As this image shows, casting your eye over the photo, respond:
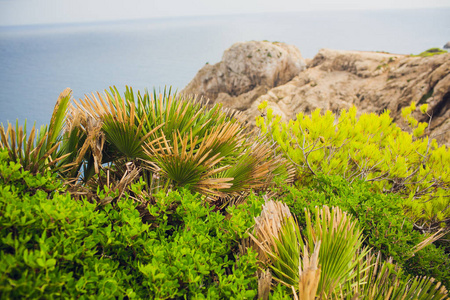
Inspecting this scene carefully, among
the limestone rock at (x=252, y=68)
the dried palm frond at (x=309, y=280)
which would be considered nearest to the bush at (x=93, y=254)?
the dried palm frond at (x=309, y=280)

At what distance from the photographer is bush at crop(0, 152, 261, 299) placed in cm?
117

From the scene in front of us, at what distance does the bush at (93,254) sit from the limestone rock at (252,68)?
2783cm

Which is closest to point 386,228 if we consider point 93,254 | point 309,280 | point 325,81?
point 309,280

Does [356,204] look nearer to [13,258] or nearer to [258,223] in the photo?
[258,223]

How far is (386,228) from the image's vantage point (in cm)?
244

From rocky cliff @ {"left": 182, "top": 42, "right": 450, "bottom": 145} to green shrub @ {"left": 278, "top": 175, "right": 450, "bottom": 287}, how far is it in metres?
6.91

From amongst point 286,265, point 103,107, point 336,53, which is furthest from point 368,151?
point 336,53

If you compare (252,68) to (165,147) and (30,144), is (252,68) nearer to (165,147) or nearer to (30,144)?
(165,147)

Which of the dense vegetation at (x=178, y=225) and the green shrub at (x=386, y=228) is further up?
the dense vegetation at (x=178, y=225)

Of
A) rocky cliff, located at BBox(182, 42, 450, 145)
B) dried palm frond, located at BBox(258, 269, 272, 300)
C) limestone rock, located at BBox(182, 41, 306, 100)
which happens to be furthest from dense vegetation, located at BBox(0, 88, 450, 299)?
limestone rock, located at BBox(182, 41, 306, 100)

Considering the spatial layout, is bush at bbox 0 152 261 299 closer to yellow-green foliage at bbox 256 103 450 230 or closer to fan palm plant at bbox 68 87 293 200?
fan palm plant at bbox 68 87 293 200

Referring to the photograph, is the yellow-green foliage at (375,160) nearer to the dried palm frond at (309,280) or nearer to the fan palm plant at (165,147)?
the fan palm plant at (165,147)

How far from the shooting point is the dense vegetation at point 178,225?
1332 mm

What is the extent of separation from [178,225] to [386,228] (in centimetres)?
182
